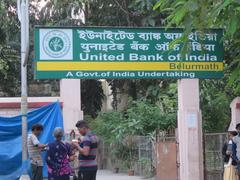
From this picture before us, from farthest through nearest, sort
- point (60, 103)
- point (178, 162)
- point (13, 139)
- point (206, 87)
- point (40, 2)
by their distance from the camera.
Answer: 1. point (40, 2)
2. point (206, 87)
3. point (178, 162)
4. point (60, 103)
5. point (13, 139)

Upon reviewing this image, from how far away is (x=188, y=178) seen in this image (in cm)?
1355

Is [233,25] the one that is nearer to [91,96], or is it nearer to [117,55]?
[117,55]

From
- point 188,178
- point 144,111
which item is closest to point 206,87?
point 144,111

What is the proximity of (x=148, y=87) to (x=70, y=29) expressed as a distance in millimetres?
9898

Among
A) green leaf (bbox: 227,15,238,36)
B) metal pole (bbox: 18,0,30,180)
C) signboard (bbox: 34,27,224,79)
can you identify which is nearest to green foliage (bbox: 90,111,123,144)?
signboard (bbox: 34,27,224,79)

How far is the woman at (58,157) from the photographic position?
31.9 feet

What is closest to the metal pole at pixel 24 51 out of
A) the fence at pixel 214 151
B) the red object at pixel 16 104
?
the red object at pixel 16 104

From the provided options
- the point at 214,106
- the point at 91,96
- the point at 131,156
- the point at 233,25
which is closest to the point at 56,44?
the point at 233,25

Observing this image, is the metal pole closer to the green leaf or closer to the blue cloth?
the blue cloth

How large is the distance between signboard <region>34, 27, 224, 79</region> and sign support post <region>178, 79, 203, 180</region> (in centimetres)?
63

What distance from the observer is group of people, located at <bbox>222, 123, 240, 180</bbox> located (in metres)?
12.7

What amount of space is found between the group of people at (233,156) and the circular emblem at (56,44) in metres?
4.39

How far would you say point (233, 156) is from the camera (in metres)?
12.8

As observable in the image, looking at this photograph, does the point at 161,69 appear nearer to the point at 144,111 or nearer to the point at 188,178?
the point at 188,178
